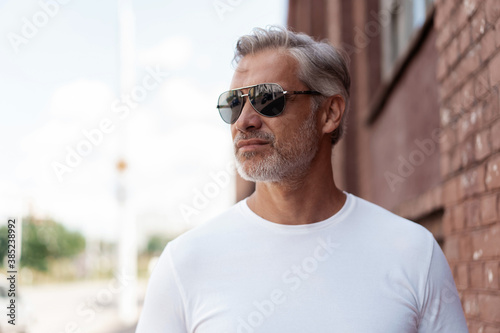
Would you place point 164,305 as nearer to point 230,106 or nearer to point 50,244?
point 230,106

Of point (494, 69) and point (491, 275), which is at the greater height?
point (494, 69)

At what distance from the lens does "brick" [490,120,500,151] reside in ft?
7.30

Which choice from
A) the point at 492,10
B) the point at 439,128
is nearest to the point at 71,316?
the point at 439,128

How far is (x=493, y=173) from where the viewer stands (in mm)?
2270

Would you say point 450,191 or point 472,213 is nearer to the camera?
point 472,213

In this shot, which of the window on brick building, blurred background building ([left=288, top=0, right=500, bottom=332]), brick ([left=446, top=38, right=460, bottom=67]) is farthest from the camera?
the window on brick building

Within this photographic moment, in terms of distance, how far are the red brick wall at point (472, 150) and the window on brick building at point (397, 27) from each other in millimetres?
2554

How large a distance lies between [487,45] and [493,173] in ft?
1.76

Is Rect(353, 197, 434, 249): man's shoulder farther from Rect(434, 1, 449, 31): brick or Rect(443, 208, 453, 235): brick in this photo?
Rect(434, 1, 449, 31): brick

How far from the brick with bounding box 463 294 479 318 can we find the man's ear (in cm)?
98

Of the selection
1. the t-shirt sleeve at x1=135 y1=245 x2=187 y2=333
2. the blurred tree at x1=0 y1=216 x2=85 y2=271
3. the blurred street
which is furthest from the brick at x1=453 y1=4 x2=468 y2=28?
the blurred tree at x1=0 y1=216 x2=85 y2=271

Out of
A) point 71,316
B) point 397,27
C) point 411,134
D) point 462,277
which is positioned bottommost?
point 71,316

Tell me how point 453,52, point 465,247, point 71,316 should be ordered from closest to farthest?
point 465,247, point 453,52, point 71,316

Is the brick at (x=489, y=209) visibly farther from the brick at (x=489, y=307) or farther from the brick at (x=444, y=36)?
the brick at (x=444, y=36)
